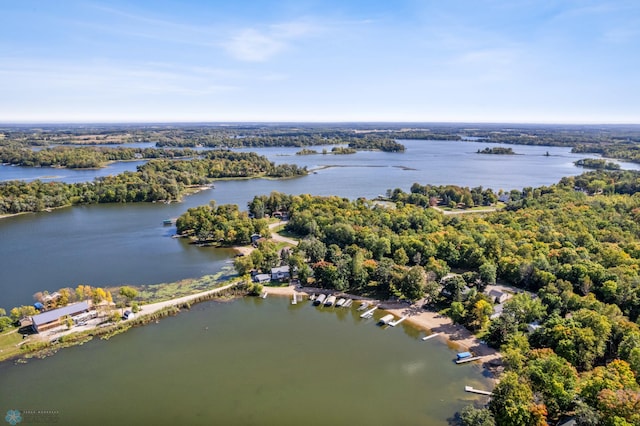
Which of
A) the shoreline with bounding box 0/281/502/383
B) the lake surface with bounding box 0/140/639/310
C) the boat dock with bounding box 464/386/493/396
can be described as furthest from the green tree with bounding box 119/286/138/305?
the boat dock with bounding box 464/386/493/396

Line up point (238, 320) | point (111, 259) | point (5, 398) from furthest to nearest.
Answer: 1. point (111, 259)
2. point (238, 320)
3. point (5, 398)

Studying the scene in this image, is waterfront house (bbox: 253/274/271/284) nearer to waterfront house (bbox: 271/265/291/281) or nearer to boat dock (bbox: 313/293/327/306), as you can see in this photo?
waterfront house (bbox: 271/265/291/281)

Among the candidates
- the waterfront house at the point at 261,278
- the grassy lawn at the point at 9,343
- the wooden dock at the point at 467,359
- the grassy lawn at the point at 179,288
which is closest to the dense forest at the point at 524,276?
the waterfront house at the point at 261,278

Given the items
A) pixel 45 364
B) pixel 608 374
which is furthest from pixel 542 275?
pixel 45 364

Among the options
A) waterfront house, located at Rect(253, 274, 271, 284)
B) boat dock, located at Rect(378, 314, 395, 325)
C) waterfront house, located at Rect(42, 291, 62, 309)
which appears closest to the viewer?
waterfront house, located at Rect(42, 291, 62, 309)

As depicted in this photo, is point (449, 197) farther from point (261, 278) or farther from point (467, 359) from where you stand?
point (467, 359)

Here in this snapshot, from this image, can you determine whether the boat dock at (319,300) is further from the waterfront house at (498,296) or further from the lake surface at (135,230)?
the waterfront house at (498,296)

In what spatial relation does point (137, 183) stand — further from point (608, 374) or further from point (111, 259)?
point (608, 374)
